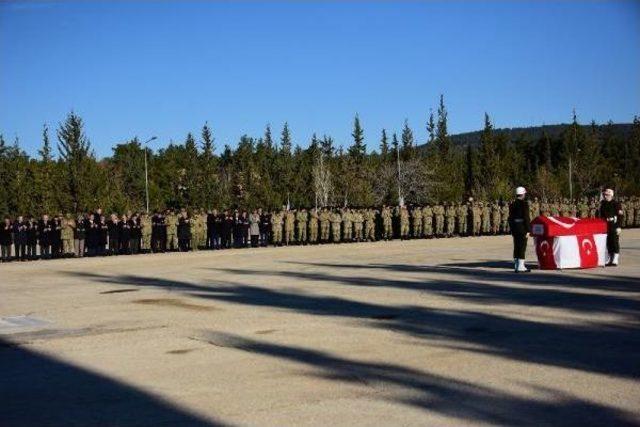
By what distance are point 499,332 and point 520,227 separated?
23.9 ft

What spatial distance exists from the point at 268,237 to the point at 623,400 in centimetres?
2602

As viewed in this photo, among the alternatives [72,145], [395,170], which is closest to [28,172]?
[72,145]

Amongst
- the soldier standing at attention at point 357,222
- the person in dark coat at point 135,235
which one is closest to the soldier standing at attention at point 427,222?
the soldier standing at attention at point 357,222

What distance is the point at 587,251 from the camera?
16328 millimetres

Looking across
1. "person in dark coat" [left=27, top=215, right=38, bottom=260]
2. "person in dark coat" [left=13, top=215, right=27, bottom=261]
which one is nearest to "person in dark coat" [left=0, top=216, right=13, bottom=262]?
"person in dark coat" [left=13, top=215, right=27, bottom=261]

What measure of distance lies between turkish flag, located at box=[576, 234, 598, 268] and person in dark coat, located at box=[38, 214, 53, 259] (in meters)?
19.3

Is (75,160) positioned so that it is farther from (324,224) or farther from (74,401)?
(74,401)

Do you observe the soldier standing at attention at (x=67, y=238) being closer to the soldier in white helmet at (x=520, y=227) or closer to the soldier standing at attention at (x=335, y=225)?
the soldier standing at attention at (x=335, y=225)

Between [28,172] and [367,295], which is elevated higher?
[28,172]

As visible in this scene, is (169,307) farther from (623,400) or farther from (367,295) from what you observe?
(623,400)

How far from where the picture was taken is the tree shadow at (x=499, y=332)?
7574 millimetres

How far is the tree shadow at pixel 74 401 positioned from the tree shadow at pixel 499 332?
138 inches

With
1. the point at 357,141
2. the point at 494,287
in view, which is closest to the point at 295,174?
the point at 357,141

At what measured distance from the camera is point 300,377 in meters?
7.20
